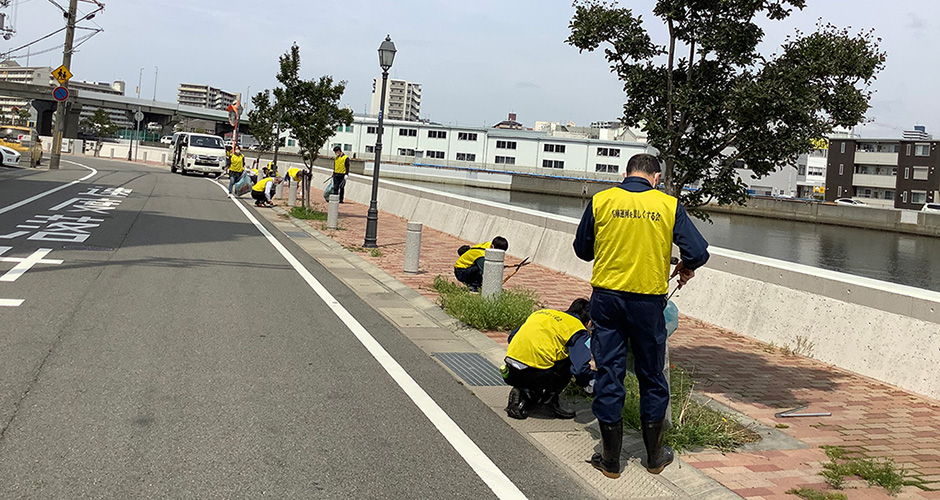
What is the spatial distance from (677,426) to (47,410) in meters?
4.14

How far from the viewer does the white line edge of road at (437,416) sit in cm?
466

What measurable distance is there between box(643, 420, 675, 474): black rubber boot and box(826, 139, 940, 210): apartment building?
320 ft

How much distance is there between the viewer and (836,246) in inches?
1976

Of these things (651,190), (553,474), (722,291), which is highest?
(651,190)

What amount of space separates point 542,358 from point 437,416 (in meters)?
0.85

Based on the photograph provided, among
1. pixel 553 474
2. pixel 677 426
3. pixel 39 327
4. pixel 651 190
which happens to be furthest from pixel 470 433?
pixel 39 327

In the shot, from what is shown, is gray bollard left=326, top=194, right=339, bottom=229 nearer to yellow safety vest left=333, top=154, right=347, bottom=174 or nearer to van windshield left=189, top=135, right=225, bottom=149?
yellow safety vest left=333, top=154, right=347, bottom=174

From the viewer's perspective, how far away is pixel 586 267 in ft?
45.0

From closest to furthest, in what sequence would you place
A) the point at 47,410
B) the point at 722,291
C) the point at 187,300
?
the point at 47,410 → the point at 187,300 → the point at 722,291

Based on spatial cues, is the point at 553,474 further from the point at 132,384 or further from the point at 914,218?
the point at 914,218

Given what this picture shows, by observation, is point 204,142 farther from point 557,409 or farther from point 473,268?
point 557,409

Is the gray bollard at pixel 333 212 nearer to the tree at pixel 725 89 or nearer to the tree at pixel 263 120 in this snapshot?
the tree at pixel 725 89

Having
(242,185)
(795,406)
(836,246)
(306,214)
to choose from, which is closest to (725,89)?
(795,406)

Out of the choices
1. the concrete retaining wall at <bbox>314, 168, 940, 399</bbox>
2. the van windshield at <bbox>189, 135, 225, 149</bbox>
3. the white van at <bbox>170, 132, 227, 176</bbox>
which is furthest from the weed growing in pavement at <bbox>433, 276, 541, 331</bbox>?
the van windshield at <bbox>189, 135, 225, 149</bbox>
